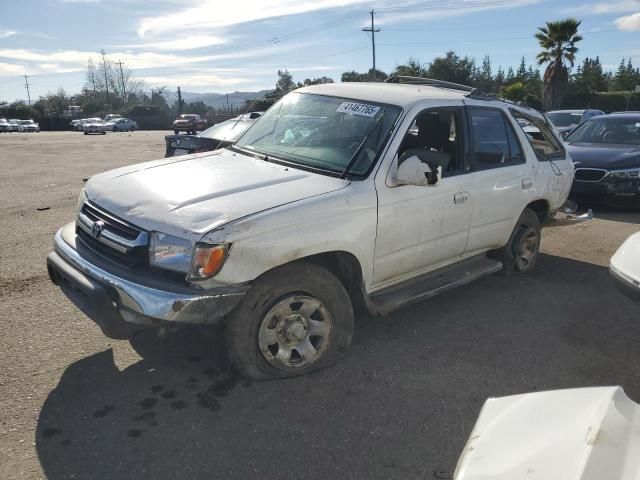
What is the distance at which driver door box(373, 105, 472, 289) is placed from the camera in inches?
145

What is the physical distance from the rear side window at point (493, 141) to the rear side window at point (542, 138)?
0.52m

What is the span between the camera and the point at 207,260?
285 cm

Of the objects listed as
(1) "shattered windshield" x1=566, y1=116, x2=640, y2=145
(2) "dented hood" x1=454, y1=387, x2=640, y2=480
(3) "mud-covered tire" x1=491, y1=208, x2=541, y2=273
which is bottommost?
(3) "mud-covered tire" x1=491, y1=208, x2=541, y2=273

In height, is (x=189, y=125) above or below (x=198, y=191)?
above

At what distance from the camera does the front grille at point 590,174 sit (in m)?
8.30

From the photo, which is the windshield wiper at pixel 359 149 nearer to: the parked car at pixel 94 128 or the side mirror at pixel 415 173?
the side mirror at pixel 415 173

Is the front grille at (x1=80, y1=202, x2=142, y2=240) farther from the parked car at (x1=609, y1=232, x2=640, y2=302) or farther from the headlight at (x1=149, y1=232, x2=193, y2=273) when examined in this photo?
the parked car at (x1=609, y1=232, x2=640, y2=302)

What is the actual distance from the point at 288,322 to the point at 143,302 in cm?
91

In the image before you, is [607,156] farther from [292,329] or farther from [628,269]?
[292,329]

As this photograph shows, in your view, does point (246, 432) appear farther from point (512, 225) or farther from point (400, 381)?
point (512, 225)

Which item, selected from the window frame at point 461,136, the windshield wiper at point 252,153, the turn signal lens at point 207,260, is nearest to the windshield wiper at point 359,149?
the window frame at point 461,136

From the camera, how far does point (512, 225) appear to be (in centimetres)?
504

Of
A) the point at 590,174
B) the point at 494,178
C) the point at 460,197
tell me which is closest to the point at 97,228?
the point at 460,197

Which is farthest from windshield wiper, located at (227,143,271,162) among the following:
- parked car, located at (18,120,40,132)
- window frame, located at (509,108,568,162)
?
parked car, located at (18,120,40,132)
